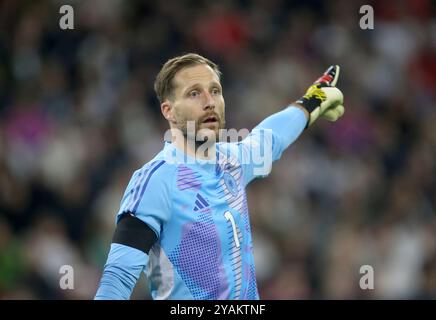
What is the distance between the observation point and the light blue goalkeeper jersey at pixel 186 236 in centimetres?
431

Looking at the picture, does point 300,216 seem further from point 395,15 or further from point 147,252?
point 147,252

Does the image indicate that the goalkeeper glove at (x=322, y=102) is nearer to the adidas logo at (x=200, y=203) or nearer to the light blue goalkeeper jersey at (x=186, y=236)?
the light blue goalkeeper jersey at (x=186, y=236)

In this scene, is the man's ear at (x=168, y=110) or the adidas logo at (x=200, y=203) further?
the man's ear at (x=168, y=110)

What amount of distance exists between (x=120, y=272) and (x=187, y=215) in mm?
432

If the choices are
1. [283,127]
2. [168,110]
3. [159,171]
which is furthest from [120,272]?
[283,127]

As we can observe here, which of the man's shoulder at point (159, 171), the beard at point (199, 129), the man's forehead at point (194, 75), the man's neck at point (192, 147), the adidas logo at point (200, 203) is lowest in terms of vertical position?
the adidas logo at point (200, 203)

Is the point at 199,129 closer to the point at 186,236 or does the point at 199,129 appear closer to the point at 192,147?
the point at 192,147

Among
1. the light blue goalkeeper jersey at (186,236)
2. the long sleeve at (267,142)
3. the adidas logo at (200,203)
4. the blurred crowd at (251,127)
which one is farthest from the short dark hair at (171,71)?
the blurred crowd at (251,127)

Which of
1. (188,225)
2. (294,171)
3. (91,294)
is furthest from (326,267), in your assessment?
(188,225)

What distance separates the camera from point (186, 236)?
446 cm

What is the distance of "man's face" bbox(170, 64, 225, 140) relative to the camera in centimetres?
464

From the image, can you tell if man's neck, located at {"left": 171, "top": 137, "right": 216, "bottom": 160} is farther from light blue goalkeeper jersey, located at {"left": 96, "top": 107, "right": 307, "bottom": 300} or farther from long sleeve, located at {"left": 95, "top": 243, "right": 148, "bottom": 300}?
long sleeve, located at {"left": 95, "top": 243, "right": 148, "bottom": 300}

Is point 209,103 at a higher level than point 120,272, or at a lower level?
higher

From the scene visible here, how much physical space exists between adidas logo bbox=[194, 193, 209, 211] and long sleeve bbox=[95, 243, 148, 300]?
387 mm
